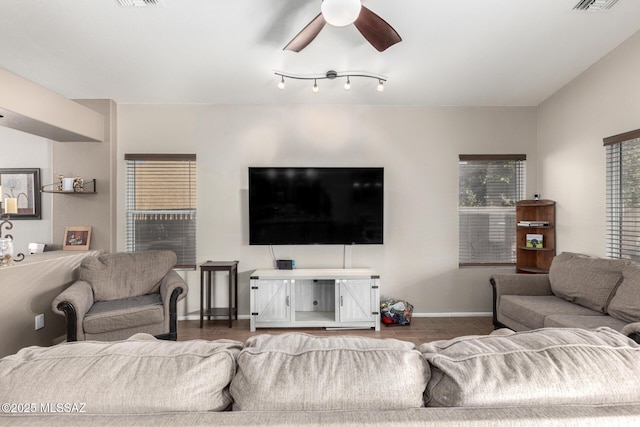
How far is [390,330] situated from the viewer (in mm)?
3803

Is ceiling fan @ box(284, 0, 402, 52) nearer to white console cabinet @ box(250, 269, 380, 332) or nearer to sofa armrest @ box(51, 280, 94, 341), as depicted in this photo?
white console cabinet @ box(250, 269, 380, 332)

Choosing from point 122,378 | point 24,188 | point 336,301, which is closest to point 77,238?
point 24,188

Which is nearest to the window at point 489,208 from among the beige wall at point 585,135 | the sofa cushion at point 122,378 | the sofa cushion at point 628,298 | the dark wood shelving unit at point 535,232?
the dark wood shelving unit at point 535,232

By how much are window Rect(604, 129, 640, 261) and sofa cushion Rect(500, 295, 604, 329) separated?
72cm

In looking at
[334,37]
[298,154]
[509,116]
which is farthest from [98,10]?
[509,116]

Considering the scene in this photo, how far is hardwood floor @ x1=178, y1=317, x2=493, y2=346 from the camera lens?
3.62 metres

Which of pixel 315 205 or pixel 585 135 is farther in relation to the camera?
pixel 315 205

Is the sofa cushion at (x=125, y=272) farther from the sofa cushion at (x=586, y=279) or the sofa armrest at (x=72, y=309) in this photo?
the sofa cushion at (x=586, y=279)

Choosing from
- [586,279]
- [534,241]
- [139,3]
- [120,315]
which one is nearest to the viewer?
[139,3]

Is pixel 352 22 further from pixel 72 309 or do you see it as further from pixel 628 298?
pixel 72 309

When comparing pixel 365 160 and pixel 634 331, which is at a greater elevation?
pixel 365 160

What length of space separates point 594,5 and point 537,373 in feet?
10.5

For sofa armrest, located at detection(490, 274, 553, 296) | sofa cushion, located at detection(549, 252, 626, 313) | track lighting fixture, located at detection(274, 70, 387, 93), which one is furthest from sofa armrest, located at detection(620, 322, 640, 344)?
track lighting fixture, located at detection(274, 70, 387, 93)

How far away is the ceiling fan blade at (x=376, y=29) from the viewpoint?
7.09 feet
